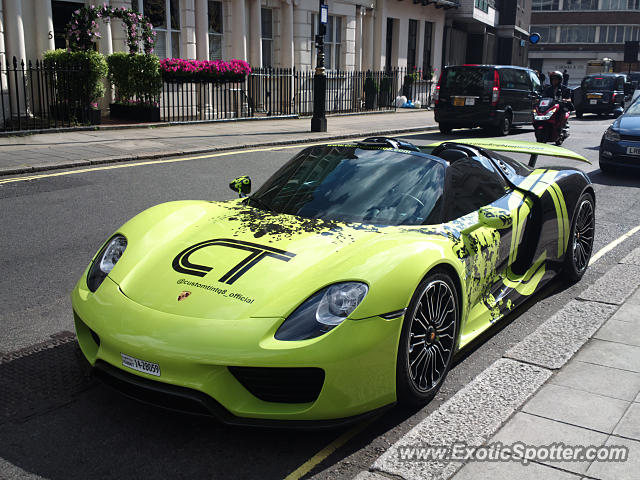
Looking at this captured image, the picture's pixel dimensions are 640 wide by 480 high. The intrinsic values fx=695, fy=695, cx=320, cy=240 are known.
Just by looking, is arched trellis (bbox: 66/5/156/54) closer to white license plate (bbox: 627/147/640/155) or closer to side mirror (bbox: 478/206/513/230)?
white license plate (bbox: 627/147/640/155)

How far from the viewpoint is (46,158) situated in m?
11.6

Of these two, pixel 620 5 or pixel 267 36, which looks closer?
pixel 267 36

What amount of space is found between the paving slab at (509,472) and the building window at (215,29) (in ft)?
65.9

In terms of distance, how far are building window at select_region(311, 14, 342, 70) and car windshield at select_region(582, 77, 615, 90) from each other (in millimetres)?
10219

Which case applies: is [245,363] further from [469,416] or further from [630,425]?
[630,425]

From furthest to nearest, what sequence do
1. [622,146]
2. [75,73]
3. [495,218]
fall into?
1. [75,73]
2. [622,146]
3. [495,218]

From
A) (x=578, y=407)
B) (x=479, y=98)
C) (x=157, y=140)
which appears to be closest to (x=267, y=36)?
(x=479, y=98)

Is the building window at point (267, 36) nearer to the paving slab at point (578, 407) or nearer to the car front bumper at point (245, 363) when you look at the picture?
the paving slab at point (578, 407)

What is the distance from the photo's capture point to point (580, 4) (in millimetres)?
86625

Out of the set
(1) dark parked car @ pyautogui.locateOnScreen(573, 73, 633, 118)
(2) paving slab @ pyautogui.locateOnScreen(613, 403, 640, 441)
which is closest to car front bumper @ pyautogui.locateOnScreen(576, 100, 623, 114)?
(1) dark parked car @ pyautogui.locateOnScreen(573, 73, 633, 118)

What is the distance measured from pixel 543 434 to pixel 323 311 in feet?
3.88

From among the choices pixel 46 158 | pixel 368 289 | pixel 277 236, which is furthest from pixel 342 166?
pixel 46 158

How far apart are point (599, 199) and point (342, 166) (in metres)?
6.59

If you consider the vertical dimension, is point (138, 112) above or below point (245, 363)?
above
